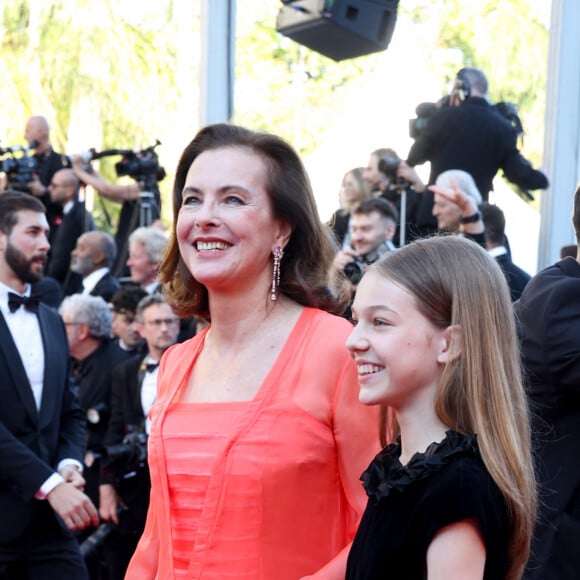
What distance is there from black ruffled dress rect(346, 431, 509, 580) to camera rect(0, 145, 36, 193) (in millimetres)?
7753

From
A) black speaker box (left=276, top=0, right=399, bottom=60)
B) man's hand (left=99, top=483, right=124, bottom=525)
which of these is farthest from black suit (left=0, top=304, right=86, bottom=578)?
black speaker box (left=276, top=0, right=399, bottom=60)

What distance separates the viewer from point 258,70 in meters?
12.7

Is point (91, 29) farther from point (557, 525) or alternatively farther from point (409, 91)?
point (557, 525)

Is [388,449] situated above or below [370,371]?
below

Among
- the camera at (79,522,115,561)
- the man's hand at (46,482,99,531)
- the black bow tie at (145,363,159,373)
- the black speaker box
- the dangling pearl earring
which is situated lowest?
the camera at (79,522,115,561)

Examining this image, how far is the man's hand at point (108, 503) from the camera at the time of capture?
6.39 meters

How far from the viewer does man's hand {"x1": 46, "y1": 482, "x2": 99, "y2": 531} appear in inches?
191

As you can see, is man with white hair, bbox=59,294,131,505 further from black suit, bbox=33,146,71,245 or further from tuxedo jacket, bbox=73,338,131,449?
black suit, bbox=33,146,71,245

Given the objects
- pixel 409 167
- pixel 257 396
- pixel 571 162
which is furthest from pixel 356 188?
pixel 257 396

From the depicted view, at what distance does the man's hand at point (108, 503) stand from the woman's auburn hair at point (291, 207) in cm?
362

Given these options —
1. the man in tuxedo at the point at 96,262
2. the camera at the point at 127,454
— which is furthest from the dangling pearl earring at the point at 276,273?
the man in tuxedo at the point at 96,262

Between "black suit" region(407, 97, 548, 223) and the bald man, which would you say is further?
the bald man

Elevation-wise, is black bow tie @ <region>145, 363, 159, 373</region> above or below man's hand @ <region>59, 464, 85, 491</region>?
above

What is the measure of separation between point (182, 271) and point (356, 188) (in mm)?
4433
